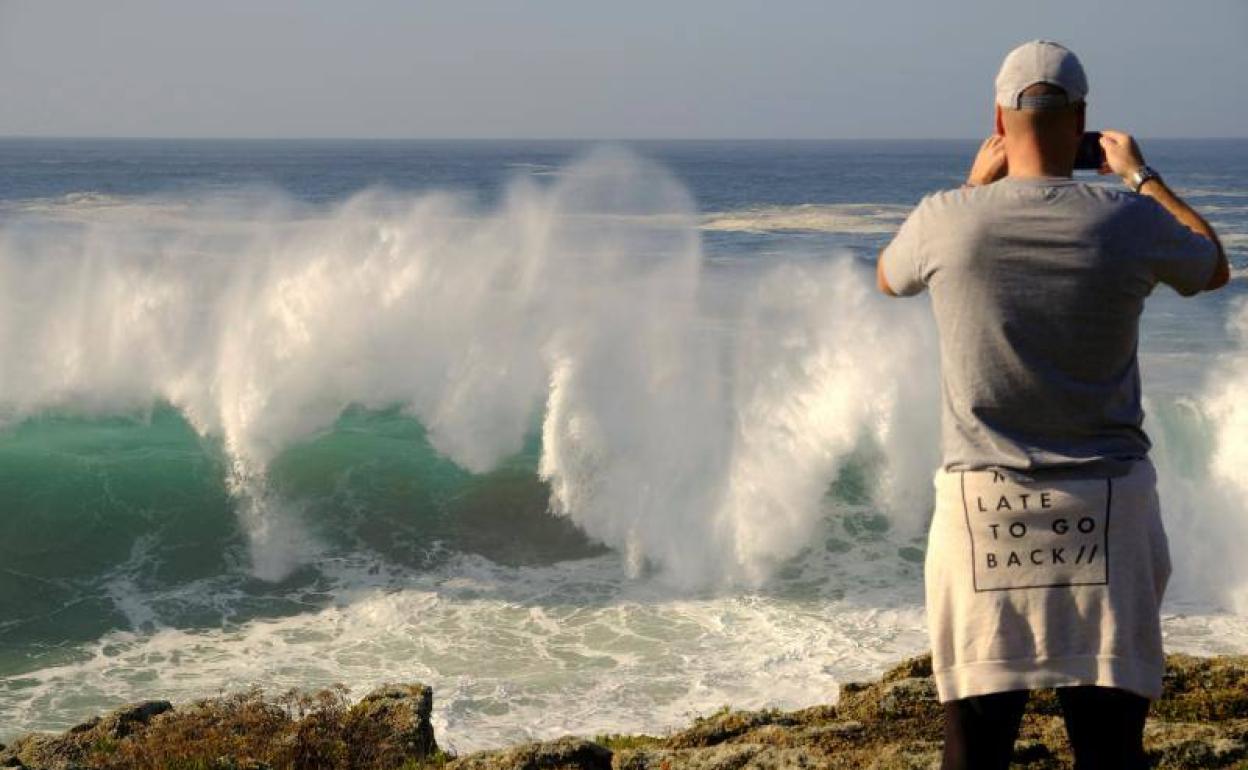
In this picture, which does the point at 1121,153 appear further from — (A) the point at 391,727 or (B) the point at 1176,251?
(A) the point at 391,727

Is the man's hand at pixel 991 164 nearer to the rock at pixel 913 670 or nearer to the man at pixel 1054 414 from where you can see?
the man at pixel 1054 414

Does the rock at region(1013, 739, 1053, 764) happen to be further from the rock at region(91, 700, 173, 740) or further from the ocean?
the ocean

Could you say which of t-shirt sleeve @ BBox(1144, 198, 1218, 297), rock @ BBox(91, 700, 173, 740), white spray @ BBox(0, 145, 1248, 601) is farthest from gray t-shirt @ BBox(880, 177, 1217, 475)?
white spray @ BBox(0, 145, 1248, 601)

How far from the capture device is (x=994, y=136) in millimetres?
2406

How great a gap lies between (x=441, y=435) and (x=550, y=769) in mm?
13257

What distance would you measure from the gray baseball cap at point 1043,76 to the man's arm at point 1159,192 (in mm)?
158

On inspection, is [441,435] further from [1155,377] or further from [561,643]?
[1155,377]

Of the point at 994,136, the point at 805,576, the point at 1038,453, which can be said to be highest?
the point at 994,136

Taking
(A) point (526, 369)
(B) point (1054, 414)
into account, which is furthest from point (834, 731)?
(A) point (526, 369)

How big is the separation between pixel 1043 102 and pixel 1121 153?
22cm

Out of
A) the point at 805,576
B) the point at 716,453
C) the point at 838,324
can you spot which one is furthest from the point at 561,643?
the point at 838,324

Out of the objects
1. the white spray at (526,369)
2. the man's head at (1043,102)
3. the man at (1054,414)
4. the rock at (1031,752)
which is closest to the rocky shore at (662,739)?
the rock at (1031,752)

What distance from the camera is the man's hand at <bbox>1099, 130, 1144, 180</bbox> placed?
2.38m

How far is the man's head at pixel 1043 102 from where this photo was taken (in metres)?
2.25
